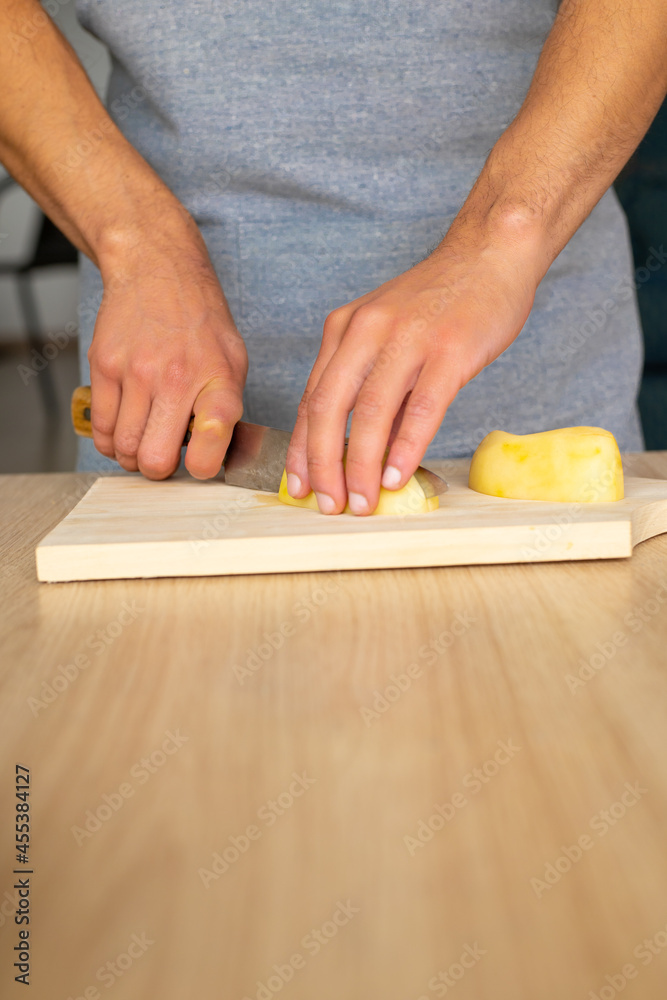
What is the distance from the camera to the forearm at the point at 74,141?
3.81 feet

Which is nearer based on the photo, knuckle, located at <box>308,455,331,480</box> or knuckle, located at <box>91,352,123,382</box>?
knuckle, located at <box>308,455,331,480</box>

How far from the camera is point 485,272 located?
3.04 ft

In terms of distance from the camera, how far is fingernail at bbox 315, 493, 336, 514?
2.91 ft

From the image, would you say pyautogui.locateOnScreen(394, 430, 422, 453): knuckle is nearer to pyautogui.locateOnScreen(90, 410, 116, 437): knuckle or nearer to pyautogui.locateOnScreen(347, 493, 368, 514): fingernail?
pyautogui.locateOnScreen(347, 493, 368, 514): fingernail

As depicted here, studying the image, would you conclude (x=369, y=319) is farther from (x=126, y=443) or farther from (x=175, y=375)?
(x=126, y=443)
